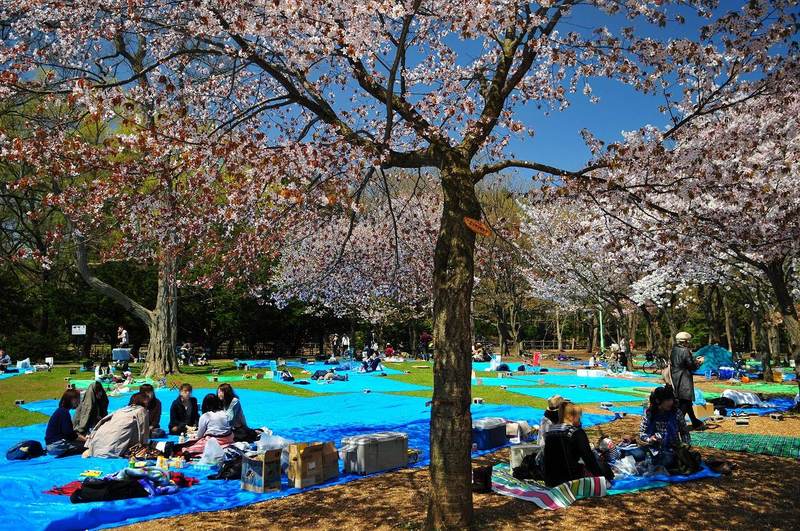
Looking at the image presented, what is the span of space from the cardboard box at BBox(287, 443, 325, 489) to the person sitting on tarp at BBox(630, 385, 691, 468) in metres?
4.10

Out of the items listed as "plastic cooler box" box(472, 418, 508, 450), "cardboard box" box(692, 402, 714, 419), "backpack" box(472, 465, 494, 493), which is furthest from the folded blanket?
"cardboard box" box(692, 402, 714, 419)

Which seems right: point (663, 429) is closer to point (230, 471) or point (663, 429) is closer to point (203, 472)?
point (230, 471)

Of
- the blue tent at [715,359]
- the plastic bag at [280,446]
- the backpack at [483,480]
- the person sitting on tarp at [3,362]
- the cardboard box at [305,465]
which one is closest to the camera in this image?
the backpack at [483,480]

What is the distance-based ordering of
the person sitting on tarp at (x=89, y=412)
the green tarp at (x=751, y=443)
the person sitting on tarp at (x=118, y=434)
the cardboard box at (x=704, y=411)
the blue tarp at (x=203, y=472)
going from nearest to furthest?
the blue tarp at (x=203, y=472), the person sitting on tarp at (x=118, y=434), the green tarp at (x=751, y=443), the person sitting on tarp at (x=89, y=412), the cardboard box at (x=704, y=411)

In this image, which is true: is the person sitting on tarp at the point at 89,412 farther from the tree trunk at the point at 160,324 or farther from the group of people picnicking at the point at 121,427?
the tree trunk at the point at 160,324

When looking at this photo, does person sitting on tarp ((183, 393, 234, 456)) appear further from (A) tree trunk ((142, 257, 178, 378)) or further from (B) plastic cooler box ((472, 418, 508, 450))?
(A) tree trunk ((142, 257, 178, 378))

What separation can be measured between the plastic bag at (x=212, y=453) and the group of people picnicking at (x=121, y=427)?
244 millimetres

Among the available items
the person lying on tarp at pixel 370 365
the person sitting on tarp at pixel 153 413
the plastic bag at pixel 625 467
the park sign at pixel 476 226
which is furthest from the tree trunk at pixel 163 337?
the park sign at pixel 476 226

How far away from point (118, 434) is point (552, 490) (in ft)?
20.4

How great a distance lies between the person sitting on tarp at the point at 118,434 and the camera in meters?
8.81

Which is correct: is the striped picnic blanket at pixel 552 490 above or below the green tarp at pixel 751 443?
below

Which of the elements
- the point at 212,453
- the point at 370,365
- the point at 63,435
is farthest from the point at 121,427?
the point at 370,365

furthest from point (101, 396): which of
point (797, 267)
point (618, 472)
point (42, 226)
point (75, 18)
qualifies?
point (42, 226)

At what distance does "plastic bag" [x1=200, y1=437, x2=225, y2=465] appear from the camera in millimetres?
8320
